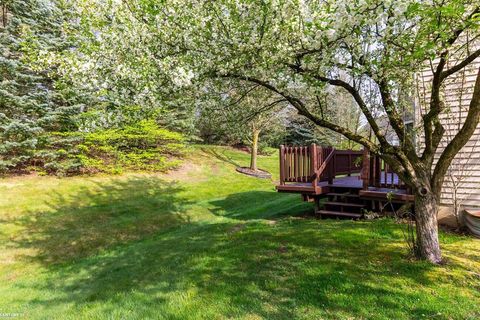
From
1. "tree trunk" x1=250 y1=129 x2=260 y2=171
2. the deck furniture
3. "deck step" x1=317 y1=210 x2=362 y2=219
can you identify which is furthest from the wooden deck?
"tree trunk" x1=250 y1=129 x2=260 y2=171

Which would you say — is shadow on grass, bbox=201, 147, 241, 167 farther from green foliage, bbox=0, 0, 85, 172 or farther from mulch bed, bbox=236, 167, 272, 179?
green foliage, bbox=0, 0, 85, 172

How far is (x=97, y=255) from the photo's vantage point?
22.1 feet

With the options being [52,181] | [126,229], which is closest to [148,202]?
[126,229]

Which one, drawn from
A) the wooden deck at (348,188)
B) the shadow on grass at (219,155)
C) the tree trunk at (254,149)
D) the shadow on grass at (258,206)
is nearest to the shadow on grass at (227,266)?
the shadow on grass at (258,206)

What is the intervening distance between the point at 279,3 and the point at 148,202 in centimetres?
923

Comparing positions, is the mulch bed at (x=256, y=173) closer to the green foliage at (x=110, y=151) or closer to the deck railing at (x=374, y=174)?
the green foliage at (x=110, y=151)

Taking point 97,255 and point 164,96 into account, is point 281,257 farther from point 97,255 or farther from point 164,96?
point 97,255

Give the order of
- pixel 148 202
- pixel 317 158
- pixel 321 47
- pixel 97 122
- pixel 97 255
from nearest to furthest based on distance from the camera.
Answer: pixel 321 47 < pixel 97 122 < pixel 97 255 < pixel 317 158 < pixel 148 202

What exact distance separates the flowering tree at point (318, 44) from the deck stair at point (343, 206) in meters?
2.99

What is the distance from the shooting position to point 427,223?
402 centimetres

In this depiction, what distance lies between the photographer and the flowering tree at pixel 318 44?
2930 mm

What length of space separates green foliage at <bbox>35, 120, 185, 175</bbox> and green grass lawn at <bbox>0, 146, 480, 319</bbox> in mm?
2009

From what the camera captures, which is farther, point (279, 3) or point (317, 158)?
point (317, 158)

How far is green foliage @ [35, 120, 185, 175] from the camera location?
40.1ft
